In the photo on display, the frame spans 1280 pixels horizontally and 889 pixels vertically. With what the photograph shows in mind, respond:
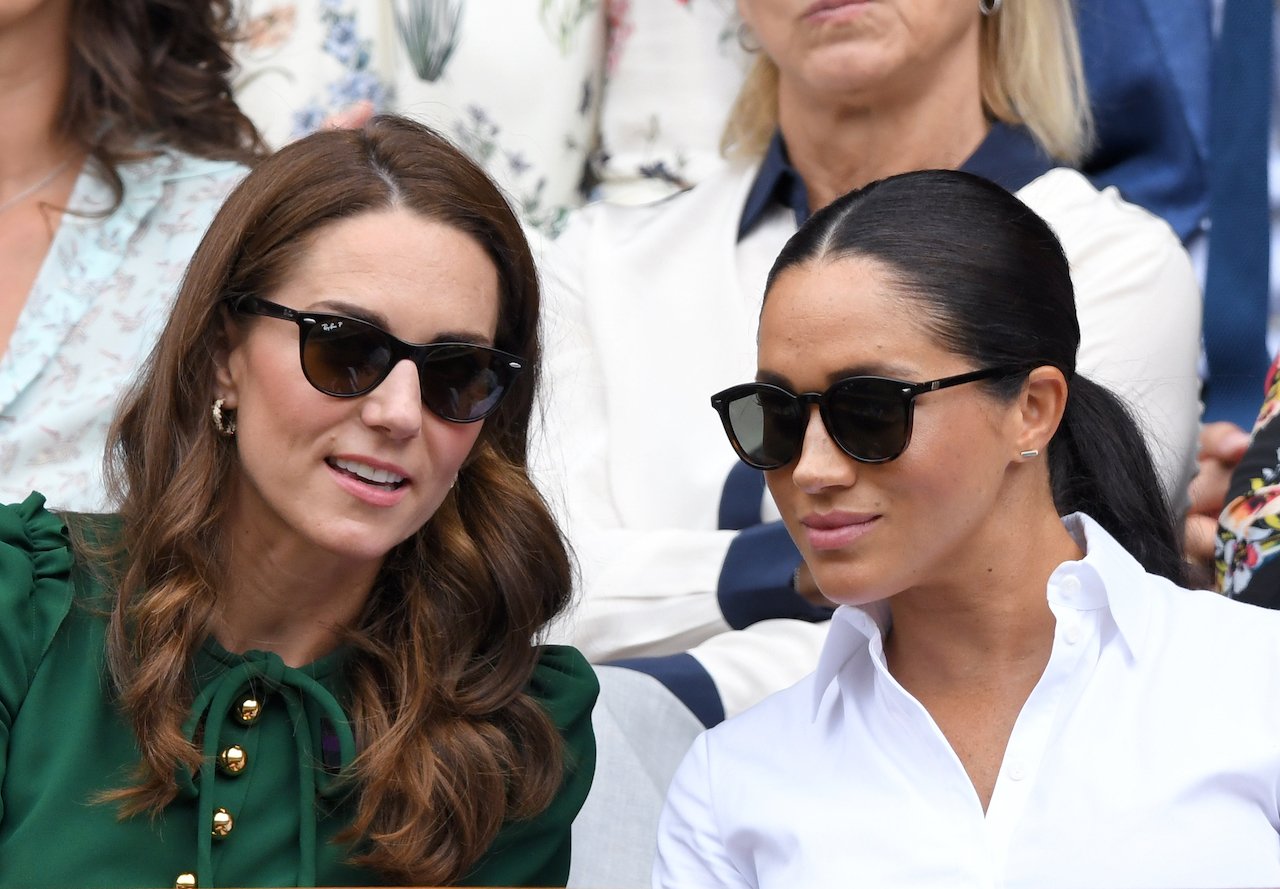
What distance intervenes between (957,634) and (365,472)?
663 millimetres

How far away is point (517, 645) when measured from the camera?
2.09 meters

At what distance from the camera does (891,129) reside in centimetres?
306

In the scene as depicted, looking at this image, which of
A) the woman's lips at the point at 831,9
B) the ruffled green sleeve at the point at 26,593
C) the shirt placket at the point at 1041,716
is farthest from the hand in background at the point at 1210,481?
the ruffled green sleeve at the point at 26,593

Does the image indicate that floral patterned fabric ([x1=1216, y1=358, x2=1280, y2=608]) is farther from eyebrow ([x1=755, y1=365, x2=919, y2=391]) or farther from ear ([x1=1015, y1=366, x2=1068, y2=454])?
eyebrow ([x1=755, y1=365, x2=919, y2=391])

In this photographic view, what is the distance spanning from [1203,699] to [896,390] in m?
0.43

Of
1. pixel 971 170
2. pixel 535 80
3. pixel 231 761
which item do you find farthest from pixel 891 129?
pixel 231 761

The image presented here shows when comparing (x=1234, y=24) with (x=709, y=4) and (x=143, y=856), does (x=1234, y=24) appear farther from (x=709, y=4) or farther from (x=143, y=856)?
(x=143, y=856)

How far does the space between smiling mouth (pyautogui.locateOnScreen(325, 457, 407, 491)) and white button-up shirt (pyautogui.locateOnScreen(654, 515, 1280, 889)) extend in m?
0.46

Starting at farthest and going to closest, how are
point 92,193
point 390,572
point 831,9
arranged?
point 92,193
point 831,9
point 390,572

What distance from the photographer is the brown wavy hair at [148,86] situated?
10.1 ft

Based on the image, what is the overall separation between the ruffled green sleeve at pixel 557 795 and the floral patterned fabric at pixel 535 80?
1542 mm

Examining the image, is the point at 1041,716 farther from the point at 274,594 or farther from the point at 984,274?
the point at 274,594

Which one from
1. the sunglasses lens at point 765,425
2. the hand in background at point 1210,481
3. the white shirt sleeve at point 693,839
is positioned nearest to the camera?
the sunglasses lens at point 765,425

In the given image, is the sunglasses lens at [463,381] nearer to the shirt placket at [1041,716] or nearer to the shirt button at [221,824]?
the shirt button at [221,824]
